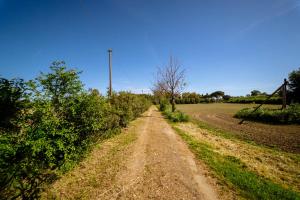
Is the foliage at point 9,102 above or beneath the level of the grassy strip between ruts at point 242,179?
A: above

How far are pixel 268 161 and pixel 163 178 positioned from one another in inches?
178

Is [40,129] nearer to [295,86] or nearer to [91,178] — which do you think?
[91,178]

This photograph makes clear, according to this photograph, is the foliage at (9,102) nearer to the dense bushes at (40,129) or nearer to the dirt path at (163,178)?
the dense bushes at (40,129)

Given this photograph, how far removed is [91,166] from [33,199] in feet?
7.02

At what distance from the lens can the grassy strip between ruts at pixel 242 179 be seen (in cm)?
422

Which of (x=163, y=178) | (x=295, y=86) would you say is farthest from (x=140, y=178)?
(x=295, y=86)

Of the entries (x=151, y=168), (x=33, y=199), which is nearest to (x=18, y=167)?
(x=33, y=199)

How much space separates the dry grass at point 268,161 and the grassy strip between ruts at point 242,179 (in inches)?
14.9

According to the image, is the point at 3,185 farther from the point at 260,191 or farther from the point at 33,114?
the point at 260,191

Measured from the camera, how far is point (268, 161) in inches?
257

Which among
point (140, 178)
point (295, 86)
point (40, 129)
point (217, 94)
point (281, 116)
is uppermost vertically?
point (217, 94)

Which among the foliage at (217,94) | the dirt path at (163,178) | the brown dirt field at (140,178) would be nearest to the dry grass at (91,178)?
the brown dirt field at (140,178)

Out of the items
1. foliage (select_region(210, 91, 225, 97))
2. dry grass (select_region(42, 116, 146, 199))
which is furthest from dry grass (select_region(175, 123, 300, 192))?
foliage (select_region(210, 91, 225, 97))

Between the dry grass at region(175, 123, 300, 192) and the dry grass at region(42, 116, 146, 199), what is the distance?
4859mm
